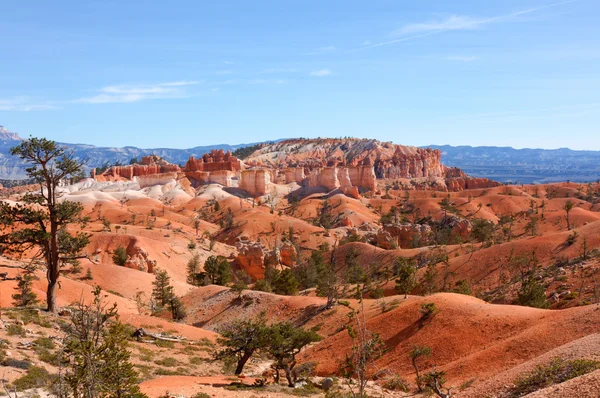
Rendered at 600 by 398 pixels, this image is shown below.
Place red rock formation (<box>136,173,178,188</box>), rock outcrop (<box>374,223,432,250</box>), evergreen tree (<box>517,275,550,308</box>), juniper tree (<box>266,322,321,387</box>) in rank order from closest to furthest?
1. juniper tree (<box>266,322,321,387</box>)
2. evergreen tree (<box>517,275,550,308</box>)
3. rock outcrop (<box>374,223,432,250</box>)
4. red rock formation (<box>136,173,178,188</box>)

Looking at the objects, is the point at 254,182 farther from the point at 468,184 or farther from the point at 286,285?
the point at 286,285

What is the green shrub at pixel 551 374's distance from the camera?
14.2 meters

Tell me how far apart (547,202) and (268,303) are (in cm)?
8102

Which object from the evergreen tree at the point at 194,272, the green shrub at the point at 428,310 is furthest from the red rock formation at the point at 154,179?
the green shrub at the point at 428,310

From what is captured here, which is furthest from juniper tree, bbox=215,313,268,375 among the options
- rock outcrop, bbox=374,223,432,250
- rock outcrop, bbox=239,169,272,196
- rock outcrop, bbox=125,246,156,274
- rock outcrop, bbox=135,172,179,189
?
rock outcrop, bbox=135,172,179,189

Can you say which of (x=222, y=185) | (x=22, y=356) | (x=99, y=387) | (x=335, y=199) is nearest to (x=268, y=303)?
(x=22, y=356)

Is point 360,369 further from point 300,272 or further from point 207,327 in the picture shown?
point 300,272

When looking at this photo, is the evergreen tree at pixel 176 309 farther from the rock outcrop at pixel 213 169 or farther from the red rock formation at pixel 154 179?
the red rock formation at pixel 154 179

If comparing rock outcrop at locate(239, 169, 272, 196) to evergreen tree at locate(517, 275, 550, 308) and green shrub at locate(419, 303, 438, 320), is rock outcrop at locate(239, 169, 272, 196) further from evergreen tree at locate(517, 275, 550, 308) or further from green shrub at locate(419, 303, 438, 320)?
green shrub at locate(419, 303, 438, 320)

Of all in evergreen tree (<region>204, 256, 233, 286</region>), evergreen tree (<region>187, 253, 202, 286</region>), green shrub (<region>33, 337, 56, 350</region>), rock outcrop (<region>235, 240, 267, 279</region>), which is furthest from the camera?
rock outcrop (<region>235, 240, 267, 279</region>)

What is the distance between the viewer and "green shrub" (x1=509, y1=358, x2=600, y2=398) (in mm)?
14195

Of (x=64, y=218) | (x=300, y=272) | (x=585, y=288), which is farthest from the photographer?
(x=300, y=272)

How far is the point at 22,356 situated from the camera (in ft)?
54.5

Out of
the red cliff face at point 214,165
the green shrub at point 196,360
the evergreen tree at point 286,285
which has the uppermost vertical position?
the red cliff face at point 214,165
